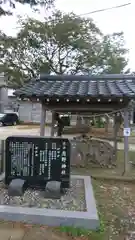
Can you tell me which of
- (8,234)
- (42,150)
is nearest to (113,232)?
(8,234)

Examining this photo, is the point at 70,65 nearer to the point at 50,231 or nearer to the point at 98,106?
the point at 98,106

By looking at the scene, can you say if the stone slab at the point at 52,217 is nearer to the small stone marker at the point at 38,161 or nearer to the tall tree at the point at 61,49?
the small stone marker at the point at 38,161

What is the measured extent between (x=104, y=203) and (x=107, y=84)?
3.61m

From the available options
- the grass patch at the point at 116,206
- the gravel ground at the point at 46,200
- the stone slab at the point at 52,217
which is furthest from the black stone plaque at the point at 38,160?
the stone slab at the point at 52,217

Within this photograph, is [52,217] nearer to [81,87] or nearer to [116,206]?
[116,206]

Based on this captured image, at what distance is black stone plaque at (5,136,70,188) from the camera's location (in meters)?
4.86

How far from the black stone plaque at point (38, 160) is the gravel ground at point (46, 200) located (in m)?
0.25

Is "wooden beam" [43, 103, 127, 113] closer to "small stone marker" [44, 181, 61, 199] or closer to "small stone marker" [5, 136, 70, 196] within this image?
"small stone marker" [5, 136, 70, 196]

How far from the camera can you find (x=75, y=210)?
393 cm

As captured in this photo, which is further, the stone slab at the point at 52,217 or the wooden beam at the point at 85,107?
the wooden beam at the point at 85,107

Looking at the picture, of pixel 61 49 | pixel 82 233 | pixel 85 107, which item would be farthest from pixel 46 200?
pixel 61 49

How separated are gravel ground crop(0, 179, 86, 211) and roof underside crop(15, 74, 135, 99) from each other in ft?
8.08

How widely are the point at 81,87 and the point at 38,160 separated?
281cm

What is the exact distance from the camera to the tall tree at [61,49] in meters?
20.4
